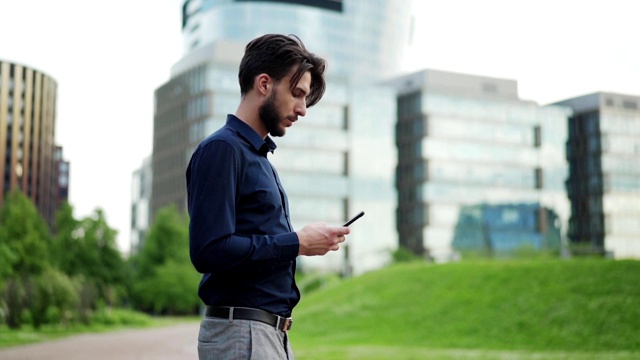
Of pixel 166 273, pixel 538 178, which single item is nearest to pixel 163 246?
pixel 166 273

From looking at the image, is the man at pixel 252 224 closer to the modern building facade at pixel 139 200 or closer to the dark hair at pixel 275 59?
the dark hair at pixel 275 59

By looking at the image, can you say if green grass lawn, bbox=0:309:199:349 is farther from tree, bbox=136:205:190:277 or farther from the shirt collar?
the shirt collar

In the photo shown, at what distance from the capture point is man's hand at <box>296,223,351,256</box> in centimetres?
249

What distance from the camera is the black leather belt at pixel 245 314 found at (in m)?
2.50

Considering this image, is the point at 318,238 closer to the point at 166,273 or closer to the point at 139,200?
the point at 166,273

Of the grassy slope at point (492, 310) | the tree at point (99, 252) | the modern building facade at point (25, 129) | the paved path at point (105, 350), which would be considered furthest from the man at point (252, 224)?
the modern building facade at point (25, 129)

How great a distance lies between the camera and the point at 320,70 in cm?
275

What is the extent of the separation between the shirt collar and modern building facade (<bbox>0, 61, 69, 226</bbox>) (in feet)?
316

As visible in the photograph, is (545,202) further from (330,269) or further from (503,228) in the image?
(330,269)

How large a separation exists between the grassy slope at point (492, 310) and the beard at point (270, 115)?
16.3m

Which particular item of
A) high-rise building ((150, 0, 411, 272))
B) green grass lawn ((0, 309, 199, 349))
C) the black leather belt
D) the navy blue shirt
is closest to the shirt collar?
the navy blue shirt

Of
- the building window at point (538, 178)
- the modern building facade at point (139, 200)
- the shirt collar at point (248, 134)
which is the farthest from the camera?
the modern building facade at point (139, 200)

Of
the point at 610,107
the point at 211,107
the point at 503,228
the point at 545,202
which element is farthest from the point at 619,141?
the point at 211,107

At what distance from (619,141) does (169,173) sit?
45.9 meters
